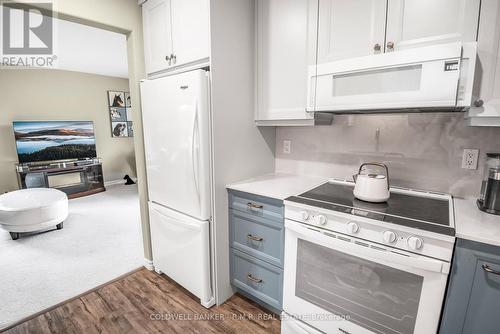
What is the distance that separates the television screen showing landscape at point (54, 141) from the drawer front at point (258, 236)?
481 cm

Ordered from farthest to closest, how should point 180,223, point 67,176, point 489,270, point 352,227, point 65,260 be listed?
point 67,176
point 65,260
point 180,223
point 352,227
point 489,270

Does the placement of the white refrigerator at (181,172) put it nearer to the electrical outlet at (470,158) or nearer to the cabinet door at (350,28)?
the cabinet door at (350,28)

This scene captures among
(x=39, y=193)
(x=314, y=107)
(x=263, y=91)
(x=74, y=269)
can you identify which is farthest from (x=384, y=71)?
(x=39, y=193)

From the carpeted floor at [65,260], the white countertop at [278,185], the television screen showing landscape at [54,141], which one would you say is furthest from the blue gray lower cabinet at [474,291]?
the television screen showing landscape at [54,141]

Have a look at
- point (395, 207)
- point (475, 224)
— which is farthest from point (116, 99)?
point (475, 224)

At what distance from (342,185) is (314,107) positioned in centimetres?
66

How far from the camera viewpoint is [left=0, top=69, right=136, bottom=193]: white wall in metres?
4.39

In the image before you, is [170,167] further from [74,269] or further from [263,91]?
[74,269]

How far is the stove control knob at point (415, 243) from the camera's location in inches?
42.8

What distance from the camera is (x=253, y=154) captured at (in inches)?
83.0

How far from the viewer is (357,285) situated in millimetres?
1311

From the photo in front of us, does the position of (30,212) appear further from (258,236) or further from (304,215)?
(304,215)

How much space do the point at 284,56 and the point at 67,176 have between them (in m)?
5.35

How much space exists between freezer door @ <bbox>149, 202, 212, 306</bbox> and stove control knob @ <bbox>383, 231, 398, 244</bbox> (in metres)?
1.16
